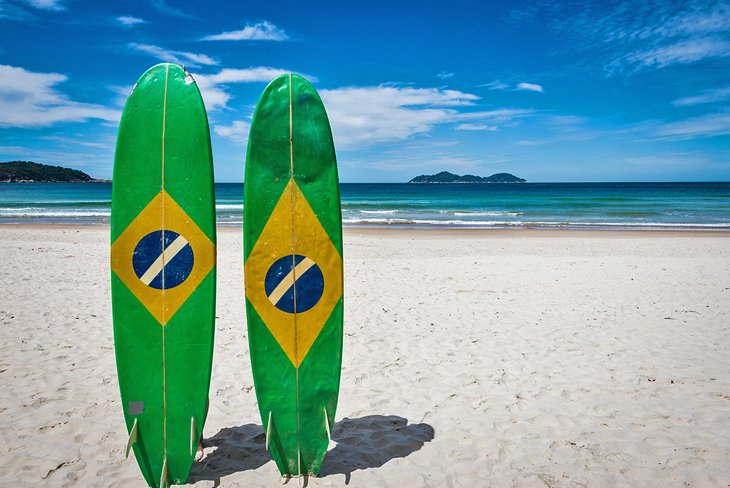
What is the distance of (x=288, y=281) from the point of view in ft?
7.52

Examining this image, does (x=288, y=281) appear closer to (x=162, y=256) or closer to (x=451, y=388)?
(x=162, y=256)

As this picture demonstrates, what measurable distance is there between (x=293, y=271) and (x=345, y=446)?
1.15 metres

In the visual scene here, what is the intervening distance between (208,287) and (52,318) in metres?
3.72

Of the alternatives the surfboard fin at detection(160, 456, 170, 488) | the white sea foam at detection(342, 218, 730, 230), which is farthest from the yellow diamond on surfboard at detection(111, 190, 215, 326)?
the white sea foam at detection(342, 218, 730, 230)

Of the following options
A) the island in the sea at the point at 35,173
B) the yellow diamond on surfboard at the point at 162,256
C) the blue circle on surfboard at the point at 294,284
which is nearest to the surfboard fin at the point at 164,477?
the yellow diamond on surfboard at the point at 162,256

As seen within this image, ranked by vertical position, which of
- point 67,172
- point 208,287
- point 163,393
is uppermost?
point 67,172

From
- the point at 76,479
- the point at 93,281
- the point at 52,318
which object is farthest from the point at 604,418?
the point at 93,281

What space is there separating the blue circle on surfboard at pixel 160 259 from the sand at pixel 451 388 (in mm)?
1054

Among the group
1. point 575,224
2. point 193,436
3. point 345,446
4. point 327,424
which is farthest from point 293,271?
point 575,224

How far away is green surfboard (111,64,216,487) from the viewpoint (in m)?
2.21

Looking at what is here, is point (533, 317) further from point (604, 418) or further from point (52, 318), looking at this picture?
point (52, 318)

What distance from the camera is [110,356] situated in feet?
12.6

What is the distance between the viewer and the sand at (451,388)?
2373 millimetres

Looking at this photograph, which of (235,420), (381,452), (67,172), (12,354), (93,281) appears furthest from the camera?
(67,172)
